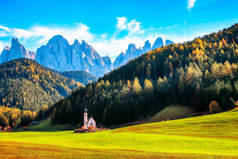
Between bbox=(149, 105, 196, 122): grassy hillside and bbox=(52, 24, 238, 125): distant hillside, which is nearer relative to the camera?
bbox=(52, 24, 238, 125): distant hillside

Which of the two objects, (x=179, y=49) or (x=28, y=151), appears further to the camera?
(x=179, y=49)

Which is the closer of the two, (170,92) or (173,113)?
(173,113)

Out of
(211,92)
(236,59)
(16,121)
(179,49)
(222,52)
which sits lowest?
(16,121)

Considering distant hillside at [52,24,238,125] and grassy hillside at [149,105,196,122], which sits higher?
distant hillside at [52,24,238,125]

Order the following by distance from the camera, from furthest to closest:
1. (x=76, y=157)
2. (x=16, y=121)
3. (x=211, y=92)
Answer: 1. (x=16, y=121)
2. (x=211, y=92)
3. (x=76, y=157)

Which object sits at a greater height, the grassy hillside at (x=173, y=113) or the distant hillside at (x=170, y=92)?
the distant hillside at (x=170, y=92)

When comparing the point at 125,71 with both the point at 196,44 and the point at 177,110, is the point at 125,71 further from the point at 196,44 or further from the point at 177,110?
the point at 177,110

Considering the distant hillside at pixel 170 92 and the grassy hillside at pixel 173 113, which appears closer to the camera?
the distant hillside at pixel 170 92

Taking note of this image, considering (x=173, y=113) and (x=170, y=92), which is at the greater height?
(x=170, y=92)

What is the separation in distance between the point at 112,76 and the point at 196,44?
8240 cm

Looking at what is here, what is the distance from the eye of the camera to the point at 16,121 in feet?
568

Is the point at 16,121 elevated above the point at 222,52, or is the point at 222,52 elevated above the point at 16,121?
the point at 222,52

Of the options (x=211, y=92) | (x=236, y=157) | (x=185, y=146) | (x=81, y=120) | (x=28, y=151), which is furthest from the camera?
(x=81, y=120)

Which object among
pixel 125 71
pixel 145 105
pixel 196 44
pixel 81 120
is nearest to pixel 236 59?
pixel 196 44
